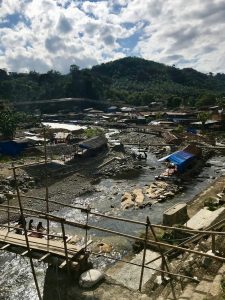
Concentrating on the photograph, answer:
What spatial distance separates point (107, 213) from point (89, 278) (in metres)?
18.4

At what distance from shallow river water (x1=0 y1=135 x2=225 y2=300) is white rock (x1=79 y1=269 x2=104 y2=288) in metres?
6.96

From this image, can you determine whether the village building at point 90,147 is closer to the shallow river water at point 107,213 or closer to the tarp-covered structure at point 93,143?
the tarp-covered structure at point 93,143

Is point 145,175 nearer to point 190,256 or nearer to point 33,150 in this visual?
point 33,150

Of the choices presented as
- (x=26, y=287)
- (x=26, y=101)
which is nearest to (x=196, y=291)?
(x=26, y=287)

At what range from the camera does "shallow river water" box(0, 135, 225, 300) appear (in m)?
18.2

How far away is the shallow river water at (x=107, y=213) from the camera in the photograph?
18.2m

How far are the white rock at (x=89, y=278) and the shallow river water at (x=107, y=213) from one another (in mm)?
6964

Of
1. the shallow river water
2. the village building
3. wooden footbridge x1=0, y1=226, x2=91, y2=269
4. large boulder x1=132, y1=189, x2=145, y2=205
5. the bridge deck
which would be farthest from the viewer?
the village building

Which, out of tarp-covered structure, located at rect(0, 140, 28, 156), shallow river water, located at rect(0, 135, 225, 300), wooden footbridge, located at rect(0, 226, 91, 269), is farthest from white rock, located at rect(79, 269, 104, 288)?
tarp-covered structure, located at rect(0, 140, 28, 156)

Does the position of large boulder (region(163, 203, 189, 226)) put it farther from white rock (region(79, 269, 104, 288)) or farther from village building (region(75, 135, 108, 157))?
village building (region(75, 135, 108, 157))

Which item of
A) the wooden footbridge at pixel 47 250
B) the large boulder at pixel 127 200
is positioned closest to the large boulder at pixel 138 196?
the large boulder at pixel 127 200

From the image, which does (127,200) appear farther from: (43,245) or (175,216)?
(43,245)

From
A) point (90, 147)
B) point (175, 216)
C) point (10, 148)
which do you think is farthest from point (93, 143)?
point (175, 216)

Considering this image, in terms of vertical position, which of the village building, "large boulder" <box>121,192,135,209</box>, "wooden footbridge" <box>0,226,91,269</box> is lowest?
"large boulder" <box>121,192,135,209</box>
